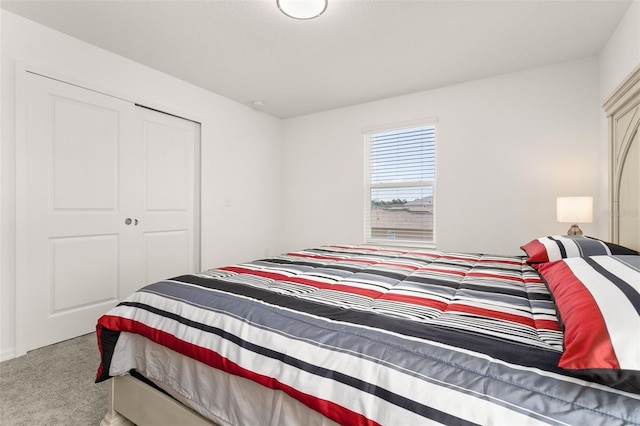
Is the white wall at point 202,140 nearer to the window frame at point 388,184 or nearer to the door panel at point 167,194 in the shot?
the door panel at point 167,194

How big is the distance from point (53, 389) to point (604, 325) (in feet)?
8.88

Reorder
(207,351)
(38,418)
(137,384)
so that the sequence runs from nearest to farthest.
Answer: (207,351), (137,384), (38,418)

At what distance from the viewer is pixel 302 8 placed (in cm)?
217

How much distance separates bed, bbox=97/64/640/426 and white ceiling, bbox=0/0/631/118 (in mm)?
1823

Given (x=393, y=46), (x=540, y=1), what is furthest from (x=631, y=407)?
(x=393, y=46)

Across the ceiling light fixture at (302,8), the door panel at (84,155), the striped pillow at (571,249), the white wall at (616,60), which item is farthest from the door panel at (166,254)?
the white wall at (616,60)

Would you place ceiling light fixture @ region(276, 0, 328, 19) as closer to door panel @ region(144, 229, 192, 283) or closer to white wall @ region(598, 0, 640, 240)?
white wall @ region(598, 0, 640, 240)

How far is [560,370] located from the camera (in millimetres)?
725

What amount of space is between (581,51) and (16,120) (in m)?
4.78

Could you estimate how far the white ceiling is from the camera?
229 cm

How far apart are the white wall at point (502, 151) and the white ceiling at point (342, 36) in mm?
228

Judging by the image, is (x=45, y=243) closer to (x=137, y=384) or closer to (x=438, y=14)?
(x=137, y=384)

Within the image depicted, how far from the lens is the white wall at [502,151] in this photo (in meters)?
3.05

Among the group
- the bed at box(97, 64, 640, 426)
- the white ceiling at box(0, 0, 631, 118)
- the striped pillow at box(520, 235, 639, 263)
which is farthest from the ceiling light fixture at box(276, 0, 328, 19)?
the striped pillow at box(520, 235, 639, 263)
